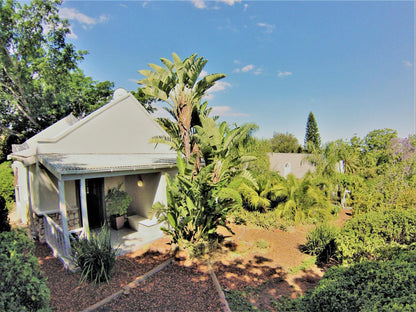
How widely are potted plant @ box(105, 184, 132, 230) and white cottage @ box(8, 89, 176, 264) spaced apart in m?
0.46

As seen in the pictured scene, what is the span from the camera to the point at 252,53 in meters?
13.5

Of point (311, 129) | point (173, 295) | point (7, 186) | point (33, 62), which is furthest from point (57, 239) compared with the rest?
point (311, 129)

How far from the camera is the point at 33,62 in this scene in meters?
17.2

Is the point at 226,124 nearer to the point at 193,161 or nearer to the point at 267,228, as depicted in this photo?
the point at 193,161

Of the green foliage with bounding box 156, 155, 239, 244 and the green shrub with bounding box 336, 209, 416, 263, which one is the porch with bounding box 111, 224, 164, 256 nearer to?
the green foliage with bounding box 156, 155, 239, 244

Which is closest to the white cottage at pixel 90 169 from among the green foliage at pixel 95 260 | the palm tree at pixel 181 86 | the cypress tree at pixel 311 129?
the green foliage at pixel 95 260

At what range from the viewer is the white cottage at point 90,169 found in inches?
296

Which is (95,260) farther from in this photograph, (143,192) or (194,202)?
(143,192)

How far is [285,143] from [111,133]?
47462 millimetres

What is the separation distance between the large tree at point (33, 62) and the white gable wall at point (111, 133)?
34.5 ft

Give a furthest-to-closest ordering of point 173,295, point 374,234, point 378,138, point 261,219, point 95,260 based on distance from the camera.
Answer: point 378,138 < point 261,219 < point 374,234 < point 95,260 < point 173,295

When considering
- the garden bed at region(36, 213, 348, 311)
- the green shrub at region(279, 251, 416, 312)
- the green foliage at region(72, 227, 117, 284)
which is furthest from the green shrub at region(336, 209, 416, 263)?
the green foliage at region(72, 227, 117, 284)

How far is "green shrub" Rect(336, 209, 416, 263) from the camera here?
5.78m

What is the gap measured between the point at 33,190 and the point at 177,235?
6666mm
